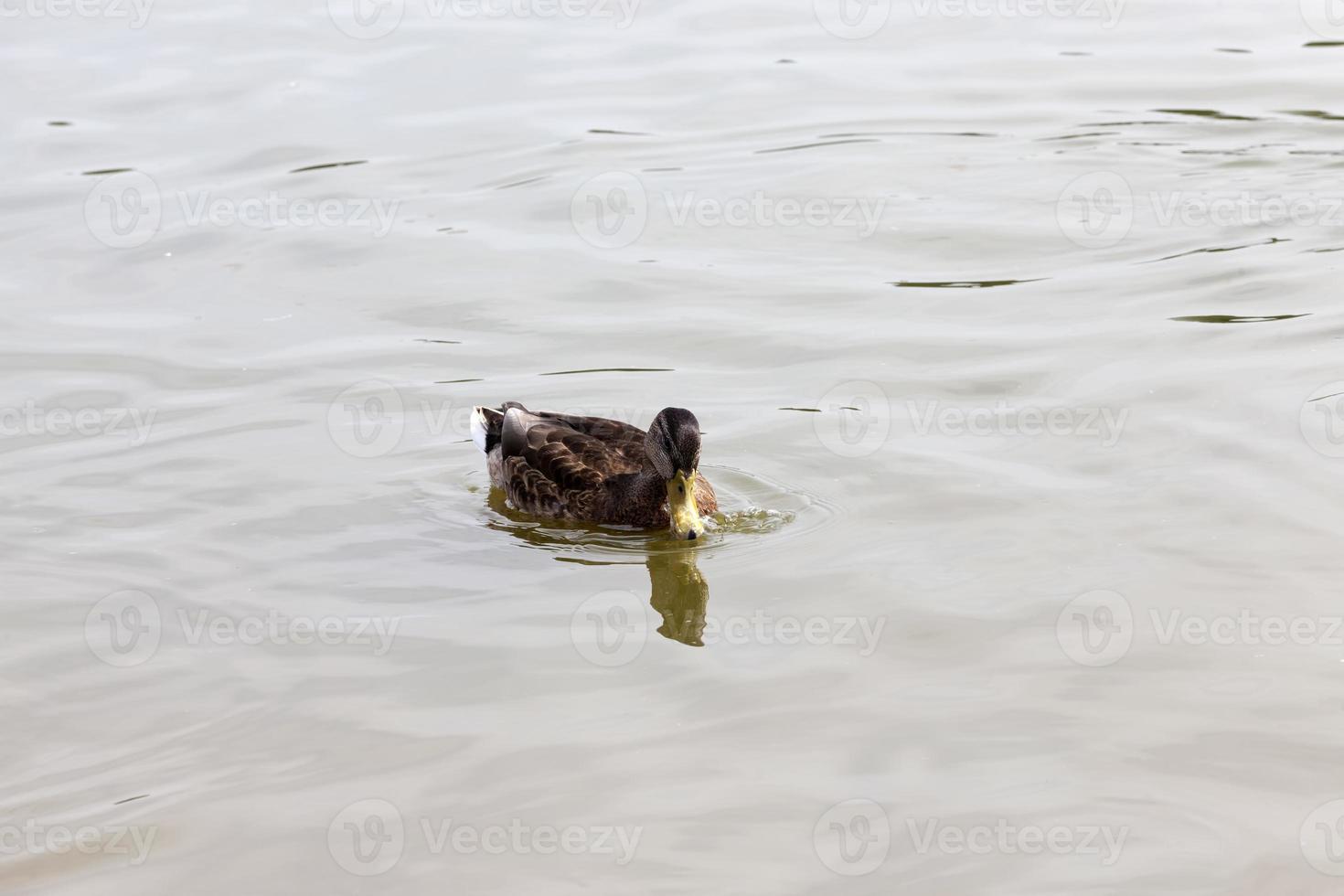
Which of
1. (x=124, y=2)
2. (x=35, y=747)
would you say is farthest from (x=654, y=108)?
(x=35, y=747)

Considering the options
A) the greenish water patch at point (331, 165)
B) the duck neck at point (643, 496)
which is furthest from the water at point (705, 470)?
the duck neck at point (643, 496)

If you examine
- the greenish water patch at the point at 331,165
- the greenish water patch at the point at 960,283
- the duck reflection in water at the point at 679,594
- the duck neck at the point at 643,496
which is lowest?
the duck reflection in water at the point at 679,594

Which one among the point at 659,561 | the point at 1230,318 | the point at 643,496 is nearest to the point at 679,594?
the point at 659,561

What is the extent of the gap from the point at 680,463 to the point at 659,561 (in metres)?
0.60

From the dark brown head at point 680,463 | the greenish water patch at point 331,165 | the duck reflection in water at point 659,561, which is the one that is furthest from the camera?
the greenish water patch at point 331,165

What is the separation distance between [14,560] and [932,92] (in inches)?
480

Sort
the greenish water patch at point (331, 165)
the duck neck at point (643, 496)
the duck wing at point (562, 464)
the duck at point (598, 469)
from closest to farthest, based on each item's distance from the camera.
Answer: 1. the duck at point (598, 469)
2. the duck neck at point (643, 496)
3. the duck wing at point (562, 464)
4. the greenish water patch at point (331, 165)

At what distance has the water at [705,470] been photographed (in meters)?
6.55

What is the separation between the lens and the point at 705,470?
33.6ft

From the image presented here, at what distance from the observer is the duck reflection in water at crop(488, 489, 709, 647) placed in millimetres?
8422

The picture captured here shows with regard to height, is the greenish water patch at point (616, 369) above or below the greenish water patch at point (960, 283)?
below

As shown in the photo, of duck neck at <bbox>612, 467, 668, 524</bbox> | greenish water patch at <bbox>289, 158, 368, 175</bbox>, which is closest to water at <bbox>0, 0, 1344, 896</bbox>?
greenish water patch at <bbox>289, 158, 368, 175</bbox>

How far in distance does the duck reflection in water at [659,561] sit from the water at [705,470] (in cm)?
4

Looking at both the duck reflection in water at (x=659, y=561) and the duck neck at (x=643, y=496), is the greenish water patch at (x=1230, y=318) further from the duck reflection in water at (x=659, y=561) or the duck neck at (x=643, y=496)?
the duck reflection in water at (x=659, y=561)
